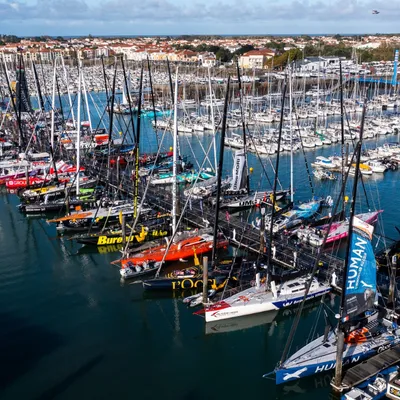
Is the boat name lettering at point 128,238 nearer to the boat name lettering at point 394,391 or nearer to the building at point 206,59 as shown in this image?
the boat name lettering at point 394,391

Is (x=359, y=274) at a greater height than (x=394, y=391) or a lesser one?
greater

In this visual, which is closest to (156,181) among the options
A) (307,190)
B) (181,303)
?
(307,190)

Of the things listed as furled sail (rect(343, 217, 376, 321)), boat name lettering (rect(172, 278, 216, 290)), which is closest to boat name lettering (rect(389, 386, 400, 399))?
furled sail (rect(343, 217, 376, 321))

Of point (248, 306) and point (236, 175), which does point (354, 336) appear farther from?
point (236, 175)

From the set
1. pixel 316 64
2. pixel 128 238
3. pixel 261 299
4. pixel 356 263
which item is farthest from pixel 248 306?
pixel 316 64

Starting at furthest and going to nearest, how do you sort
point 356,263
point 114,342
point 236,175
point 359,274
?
point 236,175
point 114,342
point 359,274
point 356,263

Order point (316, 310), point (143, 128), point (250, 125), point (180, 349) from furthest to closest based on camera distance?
point (143, 128) < point (250, 125) < point (316, 310) < point (180, 349)

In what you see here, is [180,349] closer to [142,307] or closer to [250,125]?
[142,307]
